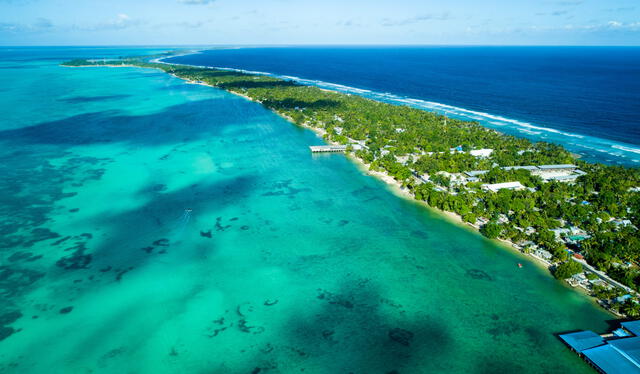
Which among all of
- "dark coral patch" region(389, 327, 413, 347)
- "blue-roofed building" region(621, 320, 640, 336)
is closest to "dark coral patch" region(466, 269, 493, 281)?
"blue-roofed building" region(621, 320, 640, 336)

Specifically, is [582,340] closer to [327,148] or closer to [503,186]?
[503,186]

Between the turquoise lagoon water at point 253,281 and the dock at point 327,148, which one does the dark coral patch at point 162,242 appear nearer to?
the turquoise lagoon water at point 253,281

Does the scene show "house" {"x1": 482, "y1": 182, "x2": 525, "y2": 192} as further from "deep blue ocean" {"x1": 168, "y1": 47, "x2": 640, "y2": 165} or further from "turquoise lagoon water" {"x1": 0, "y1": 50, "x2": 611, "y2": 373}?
"deep blue ocean" {"x1": 168, "y1": 47, "x2": 640, "y2": 165}

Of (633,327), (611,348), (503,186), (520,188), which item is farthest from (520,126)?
(611,348)

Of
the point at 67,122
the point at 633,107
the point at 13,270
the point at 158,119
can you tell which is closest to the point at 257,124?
the point at 158,119

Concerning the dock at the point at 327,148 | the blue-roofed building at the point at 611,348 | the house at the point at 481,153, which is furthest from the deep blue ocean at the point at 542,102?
the blue-roofed building at the point at 611,348

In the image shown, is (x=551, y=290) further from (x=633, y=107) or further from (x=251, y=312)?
(x=633, y=107)
